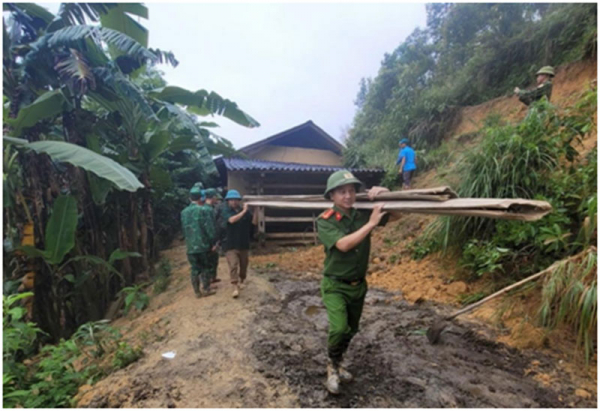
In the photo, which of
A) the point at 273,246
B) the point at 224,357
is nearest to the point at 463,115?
the point at 273,246

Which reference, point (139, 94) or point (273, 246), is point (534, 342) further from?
point (273, 246)

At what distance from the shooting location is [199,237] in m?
5.15

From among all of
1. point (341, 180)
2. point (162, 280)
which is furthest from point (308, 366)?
point (162, 280)

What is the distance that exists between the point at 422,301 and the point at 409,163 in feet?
16.7

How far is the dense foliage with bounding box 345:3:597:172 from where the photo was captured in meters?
9.76

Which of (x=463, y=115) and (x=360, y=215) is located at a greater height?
(x=463, y=115)

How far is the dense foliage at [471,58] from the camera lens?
32.0 feet

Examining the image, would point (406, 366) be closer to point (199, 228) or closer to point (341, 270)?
point (341, 270)

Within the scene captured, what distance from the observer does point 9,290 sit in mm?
4844

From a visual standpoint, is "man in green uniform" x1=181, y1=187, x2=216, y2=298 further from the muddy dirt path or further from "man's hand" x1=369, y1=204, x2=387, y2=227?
"man's hand" x1=369, y1=204, x2=387, y2=227

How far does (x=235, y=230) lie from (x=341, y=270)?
2.77 meters

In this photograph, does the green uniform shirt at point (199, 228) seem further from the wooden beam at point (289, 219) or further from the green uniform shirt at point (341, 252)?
the wooden beam at point (289, 219)

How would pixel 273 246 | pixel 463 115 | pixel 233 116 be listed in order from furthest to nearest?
pixel 463 115 < pixel 273 246 < pixel 233 116

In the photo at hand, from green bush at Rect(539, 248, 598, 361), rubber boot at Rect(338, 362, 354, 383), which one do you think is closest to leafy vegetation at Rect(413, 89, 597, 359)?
green bush at Rect(539, 248, 598, 361)
